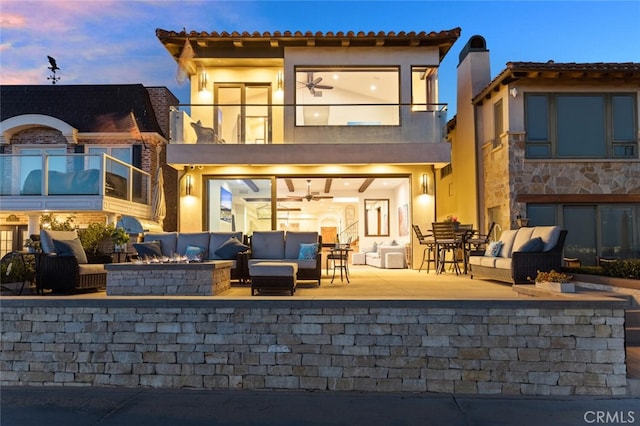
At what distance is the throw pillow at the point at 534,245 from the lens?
21.4ft

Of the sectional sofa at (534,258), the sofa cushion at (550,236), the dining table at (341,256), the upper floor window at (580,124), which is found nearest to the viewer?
the sectional sofa at (534,258)

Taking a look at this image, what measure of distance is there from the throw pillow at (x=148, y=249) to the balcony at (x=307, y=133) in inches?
129

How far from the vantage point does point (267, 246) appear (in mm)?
7977

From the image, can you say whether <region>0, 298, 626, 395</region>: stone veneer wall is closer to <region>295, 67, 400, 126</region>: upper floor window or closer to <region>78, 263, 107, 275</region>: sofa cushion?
<region>78, 263, 107, 275</region>: sofa cushion

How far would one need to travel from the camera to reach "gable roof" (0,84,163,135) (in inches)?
482

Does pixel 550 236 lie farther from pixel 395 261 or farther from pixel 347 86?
pixel 347 86

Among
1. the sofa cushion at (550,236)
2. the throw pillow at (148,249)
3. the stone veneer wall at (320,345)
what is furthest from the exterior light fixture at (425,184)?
the stone veneer wall at (320,345)

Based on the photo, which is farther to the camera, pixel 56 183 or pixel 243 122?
pixel 243 122

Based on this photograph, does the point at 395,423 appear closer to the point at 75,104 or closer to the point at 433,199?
the point at 433,199

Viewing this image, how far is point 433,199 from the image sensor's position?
10.9 meters

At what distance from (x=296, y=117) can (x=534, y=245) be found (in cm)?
645

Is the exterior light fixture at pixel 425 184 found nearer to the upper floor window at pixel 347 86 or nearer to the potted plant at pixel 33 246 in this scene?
the upper floor window at pixel 347 86

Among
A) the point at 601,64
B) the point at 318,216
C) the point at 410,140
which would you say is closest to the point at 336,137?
the point at 410,140

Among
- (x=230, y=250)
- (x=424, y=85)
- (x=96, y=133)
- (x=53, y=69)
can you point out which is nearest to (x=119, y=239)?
(x=230, y=250)
